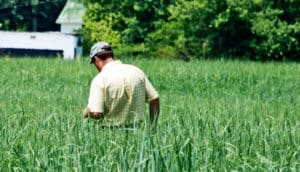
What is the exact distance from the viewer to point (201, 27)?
35562 mm

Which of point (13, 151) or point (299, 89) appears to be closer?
point (13, 151)

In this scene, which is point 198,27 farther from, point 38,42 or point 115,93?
point 115,93

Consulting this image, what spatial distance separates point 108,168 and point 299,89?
12952mm

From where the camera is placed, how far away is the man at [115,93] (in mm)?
6660

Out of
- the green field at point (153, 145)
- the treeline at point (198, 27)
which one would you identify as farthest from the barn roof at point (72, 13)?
the green field at point (153, 145)

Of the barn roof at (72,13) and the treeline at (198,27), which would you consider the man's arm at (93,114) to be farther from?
the barn roof at (72,13)

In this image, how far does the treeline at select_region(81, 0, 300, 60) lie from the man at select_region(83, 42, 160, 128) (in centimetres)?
2732

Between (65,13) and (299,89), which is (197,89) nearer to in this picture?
(299,89)

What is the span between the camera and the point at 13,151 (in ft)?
17.6

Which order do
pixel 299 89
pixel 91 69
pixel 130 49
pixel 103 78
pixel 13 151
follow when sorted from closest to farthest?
pixel 13 151, pixel 103 78, pixel 299 89, pixel 91 69, pixel 130 49

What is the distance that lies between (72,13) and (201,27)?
2023cm

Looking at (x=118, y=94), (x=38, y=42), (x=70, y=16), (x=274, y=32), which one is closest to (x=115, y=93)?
Result: (x=118, y=94)

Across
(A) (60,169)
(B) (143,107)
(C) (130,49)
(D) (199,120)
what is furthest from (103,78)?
(C) (130,49)

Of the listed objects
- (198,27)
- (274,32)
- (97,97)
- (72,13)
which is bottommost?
(97,97)
